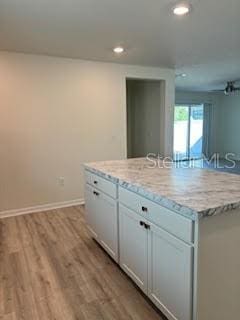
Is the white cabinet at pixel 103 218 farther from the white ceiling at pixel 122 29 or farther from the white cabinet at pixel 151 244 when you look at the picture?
the white ceiling at pixel 122 29

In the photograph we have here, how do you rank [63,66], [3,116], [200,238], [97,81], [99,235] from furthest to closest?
1. [97,81]
2. [63,66]
3. [3,116]
4. [99,235]
5. [200,238]

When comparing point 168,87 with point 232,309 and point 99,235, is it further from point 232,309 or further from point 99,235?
point 232,309

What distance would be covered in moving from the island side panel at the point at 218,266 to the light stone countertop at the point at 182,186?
0.23 feet

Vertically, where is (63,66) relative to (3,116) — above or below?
above

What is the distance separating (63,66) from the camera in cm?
A: 411

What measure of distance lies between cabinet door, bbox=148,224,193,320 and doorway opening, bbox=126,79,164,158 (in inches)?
158

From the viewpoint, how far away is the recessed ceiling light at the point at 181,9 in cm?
235

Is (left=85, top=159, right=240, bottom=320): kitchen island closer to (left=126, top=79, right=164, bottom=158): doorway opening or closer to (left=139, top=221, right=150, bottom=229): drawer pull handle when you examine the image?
(left=139, top=221, right=150, bottom=229): drawer pull handle

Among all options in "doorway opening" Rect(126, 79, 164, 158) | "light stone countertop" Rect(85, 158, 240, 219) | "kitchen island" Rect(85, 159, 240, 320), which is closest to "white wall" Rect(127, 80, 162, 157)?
"doorway opening" Rect(126, 79, 164, 158)

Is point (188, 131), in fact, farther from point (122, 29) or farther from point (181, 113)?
point (122, 29)

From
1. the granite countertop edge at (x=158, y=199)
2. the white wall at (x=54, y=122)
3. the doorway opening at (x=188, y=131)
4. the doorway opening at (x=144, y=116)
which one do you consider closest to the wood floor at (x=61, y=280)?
the granite countertop edge at (x=158, y=199)

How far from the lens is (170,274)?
1630 millimetres

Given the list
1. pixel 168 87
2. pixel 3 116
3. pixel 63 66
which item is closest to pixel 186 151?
pixel 168 87

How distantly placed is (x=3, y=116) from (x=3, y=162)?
2.20 ft
